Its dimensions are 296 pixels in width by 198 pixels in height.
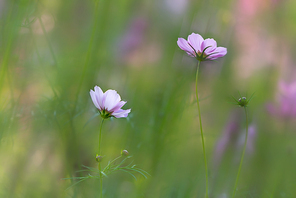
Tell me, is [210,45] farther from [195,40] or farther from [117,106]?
[117,106]

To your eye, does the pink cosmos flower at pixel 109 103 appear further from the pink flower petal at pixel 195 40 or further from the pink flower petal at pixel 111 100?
the pink flower petal at pixel 195 40

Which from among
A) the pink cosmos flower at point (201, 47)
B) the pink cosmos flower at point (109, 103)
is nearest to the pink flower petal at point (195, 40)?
the pink cosmos flower at point (201, 47)

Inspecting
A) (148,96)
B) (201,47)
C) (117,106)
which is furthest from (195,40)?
(148,96)

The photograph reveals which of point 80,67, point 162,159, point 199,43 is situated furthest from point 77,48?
point 199,43

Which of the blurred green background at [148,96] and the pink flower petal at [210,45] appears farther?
the blurred green background at [148,96]

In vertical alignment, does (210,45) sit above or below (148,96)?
above

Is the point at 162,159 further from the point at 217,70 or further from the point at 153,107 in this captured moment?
the point at 217,70
